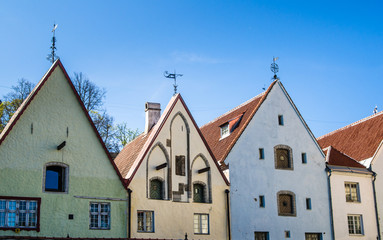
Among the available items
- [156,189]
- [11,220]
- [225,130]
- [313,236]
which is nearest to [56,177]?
[11,220]

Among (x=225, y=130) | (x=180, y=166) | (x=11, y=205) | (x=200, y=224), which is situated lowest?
(x=200, y=224)

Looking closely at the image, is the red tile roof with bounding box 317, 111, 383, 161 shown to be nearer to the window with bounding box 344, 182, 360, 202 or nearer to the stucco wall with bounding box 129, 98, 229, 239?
the window with bounding box 344, 182, 360, 202

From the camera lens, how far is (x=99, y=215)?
101ft

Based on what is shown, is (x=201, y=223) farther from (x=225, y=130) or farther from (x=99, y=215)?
(x=225, y=130)

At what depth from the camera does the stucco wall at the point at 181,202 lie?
32.3 metres

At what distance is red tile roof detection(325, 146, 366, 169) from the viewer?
132ft

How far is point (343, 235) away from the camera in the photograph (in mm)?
38312

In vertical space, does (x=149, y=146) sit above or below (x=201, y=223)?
above

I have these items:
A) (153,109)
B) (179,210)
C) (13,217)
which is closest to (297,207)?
(179,210)

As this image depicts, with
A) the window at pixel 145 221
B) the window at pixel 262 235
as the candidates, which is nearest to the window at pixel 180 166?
the window at pixel 145 221

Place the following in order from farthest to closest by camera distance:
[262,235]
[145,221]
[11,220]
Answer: [262,235], [145,221], [11,220]

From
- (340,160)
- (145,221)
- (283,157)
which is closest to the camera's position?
(145,221)

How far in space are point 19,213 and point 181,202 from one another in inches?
375

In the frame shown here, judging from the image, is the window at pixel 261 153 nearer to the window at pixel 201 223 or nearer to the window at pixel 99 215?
the window at pixel 201 223
